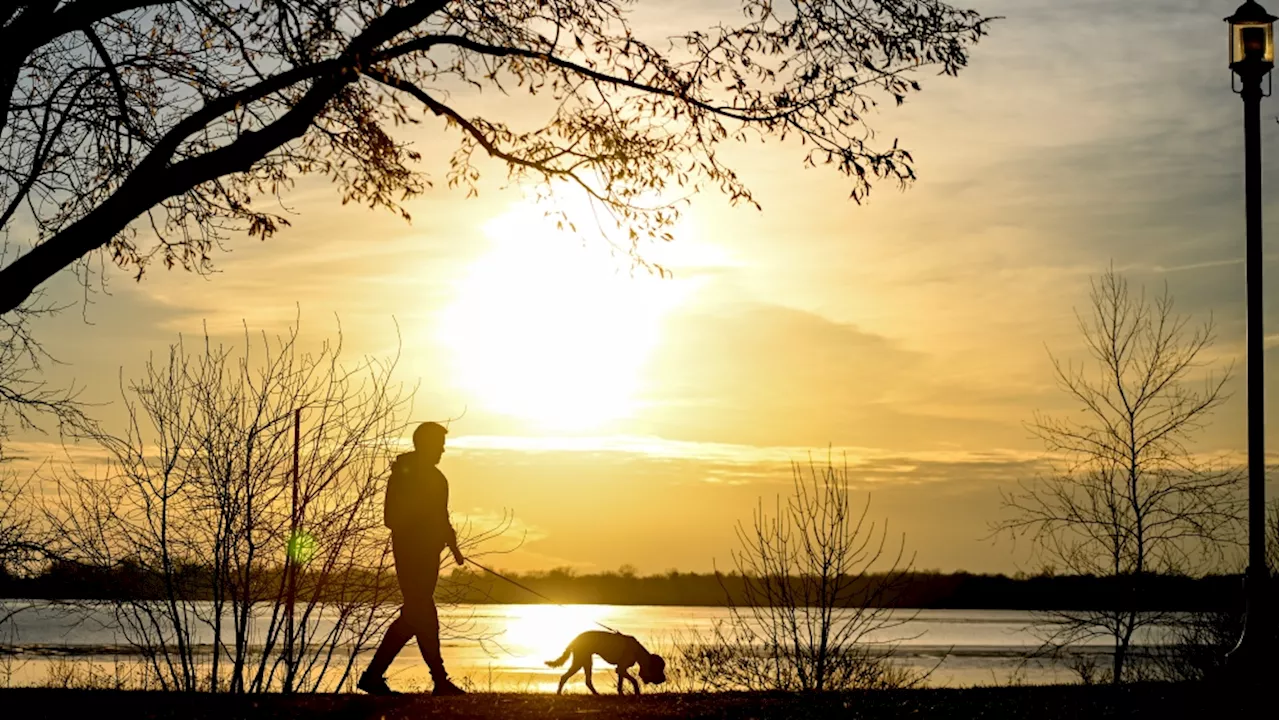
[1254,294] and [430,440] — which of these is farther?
[1254,294]

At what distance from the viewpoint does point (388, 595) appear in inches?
598

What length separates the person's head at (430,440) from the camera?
11.9 m

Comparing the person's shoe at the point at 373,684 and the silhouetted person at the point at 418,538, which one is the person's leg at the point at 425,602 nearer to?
the silhouetted person at the point at 418,538

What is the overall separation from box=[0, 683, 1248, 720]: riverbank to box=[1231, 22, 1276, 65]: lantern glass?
6302 mm

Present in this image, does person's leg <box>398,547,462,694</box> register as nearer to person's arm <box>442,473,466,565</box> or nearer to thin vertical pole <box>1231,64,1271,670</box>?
person's arm <box>442,473,466,565</box>

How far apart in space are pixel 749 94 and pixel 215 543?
8052mm

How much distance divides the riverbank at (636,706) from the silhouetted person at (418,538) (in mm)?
643

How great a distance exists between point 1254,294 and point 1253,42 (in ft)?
8.51

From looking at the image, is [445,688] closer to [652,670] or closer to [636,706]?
[636,706]

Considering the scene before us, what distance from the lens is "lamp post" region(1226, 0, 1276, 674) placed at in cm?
1184

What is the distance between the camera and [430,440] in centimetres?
1198

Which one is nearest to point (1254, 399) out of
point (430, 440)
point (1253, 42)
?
point (1253, 42)

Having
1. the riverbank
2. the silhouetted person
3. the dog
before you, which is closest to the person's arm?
the silhouetted person

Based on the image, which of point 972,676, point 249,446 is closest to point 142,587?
point 249,446
